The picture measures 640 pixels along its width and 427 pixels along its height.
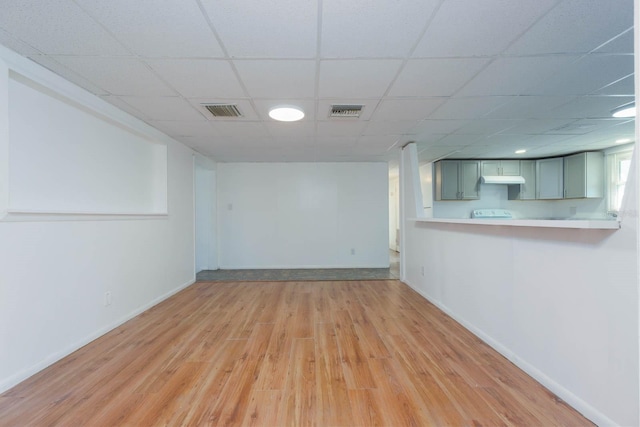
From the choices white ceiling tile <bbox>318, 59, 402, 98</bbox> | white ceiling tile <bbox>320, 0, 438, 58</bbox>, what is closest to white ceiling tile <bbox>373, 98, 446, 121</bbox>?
white ceiling tile <bbox>318, 59, 402, 98</bbox>

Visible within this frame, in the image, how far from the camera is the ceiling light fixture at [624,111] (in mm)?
2838

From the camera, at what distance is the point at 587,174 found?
484 centimetres

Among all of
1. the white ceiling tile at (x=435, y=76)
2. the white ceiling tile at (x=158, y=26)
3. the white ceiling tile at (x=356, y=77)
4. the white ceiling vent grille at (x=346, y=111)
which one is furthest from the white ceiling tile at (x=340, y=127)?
the white ceiling tile at (x=158, y=26)

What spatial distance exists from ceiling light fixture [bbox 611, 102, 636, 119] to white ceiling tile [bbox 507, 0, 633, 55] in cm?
178

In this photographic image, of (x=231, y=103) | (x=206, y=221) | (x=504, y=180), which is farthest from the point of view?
(x=206, y=221)

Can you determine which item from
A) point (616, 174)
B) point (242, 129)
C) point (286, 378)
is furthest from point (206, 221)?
point (616, 174)

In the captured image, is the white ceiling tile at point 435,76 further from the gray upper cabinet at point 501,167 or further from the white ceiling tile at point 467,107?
the gray upper cabinet at point 501,167

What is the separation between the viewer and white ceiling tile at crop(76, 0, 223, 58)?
1428mm

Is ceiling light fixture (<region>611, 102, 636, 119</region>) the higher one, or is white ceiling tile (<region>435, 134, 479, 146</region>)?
ceiling light fixture (<region>611, 102, 636, 119</region>)

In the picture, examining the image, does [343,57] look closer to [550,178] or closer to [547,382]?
[547,382]

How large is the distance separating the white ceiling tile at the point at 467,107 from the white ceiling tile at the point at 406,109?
0.11 meters

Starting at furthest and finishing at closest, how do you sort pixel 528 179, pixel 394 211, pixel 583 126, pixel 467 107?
pixel 394 211, pixel 528 179, pixel 583 126, pixel 467 107

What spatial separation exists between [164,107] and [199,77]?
0.85 metres

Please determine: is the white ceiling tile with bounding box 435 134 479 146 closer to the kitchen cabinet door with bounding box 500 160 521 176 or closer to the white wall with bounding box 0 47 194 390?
the kitchen cabinet door with bounding box 500 160 521 176
